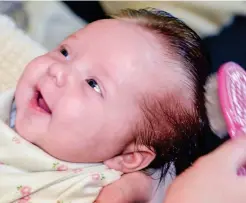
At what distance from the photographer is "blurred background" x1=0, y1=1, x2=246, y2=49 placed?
1.44 metres

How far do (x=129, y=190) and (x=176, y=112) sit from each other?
16 centimetres

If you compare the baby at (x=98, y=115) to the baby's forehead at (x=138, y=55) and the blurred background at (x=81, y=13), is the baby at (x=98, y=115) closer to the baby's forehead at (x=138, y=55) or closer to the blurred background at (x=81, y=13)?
the baby's forehead at (x=138, y=55)

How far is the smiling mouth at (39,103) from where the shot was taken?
0.93 metres

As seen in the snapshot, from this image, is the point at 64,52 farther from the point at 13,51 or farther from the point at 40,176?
the point at 13,51

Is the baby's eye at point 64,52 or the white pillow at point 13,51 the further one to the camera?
the white pillow at point 13,51

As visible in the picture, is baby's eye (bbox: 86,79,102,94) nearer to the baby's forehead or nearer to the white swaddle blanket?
the baby's forehead

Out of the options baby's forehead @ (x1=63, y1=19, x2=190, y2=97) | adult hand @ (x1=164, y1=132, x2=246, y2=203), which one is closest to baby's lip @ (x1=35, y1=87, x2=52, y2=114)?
baby's forehead @ (x1=63, y1=19, x2=190, y2=97)

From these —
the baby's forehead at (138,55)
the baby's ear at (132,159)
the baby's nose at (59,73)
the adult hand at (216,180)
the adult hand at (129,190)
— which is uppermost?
the baby's forehead at (138,55)

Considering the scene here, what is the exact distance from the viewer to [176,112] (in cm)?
92

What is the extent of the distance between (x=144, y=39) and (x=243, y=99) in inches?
8.1

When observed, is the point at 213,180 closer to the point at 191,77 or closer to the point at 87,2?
the point at 191,77

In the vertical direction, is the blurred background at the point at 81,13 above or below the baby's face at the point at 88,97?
below

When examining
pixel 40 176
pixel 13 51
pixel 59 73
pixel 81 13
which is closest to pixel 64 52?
pixel 59 73

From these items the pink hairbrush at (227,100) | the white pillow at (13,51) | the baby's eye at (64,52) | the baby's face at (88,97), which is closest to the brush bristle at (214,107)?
the pink hairbrush at (227,100)
